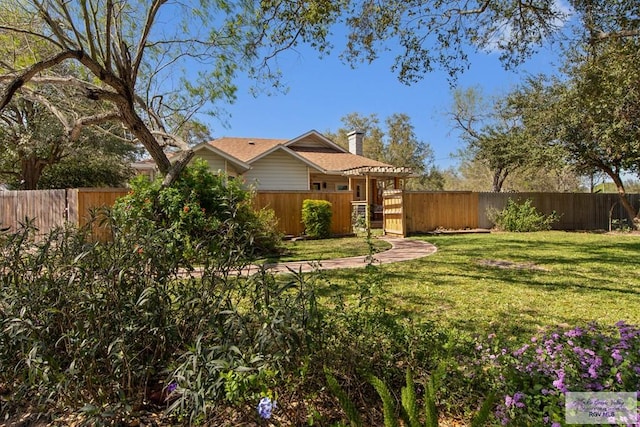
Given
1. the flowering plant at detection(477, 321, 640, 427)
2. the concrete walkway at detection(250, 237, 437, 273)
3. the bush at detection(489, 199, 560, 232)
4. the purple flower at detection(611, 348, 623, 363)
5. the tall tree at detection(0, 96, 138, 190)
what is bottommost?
the concrete walkway at detection(250, 237, 437, 273)

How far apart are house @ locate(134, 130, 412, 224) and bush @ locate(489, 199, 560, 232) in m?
4.24

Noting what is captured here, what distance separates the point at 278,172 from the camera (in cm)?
1772

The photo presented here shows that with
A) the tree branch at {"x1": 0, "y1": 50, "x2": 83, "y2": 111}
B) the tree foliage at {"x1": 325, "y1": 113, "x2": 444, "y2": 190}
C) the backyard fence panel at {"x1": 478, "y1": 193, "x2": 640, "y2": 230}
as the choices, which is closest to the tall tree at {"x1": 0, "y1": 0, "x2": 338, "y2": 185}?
the tree branch at {"x1": 0, "y1": 50, "x2": 83, "y2": 111}

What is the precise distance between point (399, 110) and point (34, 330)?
3679cm

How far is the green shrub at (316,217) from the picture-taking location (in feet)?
41.6

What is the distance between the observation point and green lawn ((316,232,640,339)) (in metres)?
4.15

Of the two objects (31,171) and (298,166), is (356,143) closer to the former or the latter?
(298,166)

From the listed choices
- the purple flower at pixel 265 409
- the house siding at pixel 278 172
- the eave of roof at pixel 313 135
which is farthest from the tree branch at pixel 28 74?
the eave of roof at pixel 313 135

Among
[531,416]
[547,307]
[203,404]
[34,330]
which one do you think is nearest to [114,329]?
[34,330]

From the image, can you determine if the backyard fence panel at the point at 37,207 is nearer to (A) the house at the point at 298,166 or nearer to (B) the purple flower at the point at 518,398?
(A) the house at the point at 298,166

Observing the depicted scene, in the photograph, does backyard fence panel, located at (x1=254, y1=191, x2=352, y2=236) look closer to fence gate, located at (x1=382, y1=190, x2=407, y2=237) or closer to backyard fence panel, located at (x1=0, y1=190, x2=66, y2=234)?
fence gate, located at (x1=382, y1=190, x2=407, y2=237)

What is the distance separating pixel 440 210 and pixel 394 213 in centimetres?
253

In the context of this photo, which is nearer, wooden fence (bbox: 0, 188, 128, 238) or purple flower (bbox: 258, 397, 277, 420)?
purple flower (bbox: 258, 397, 277, 420)

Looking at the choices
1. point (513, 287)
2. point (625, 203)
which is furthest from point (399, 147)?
point (513, 287)
